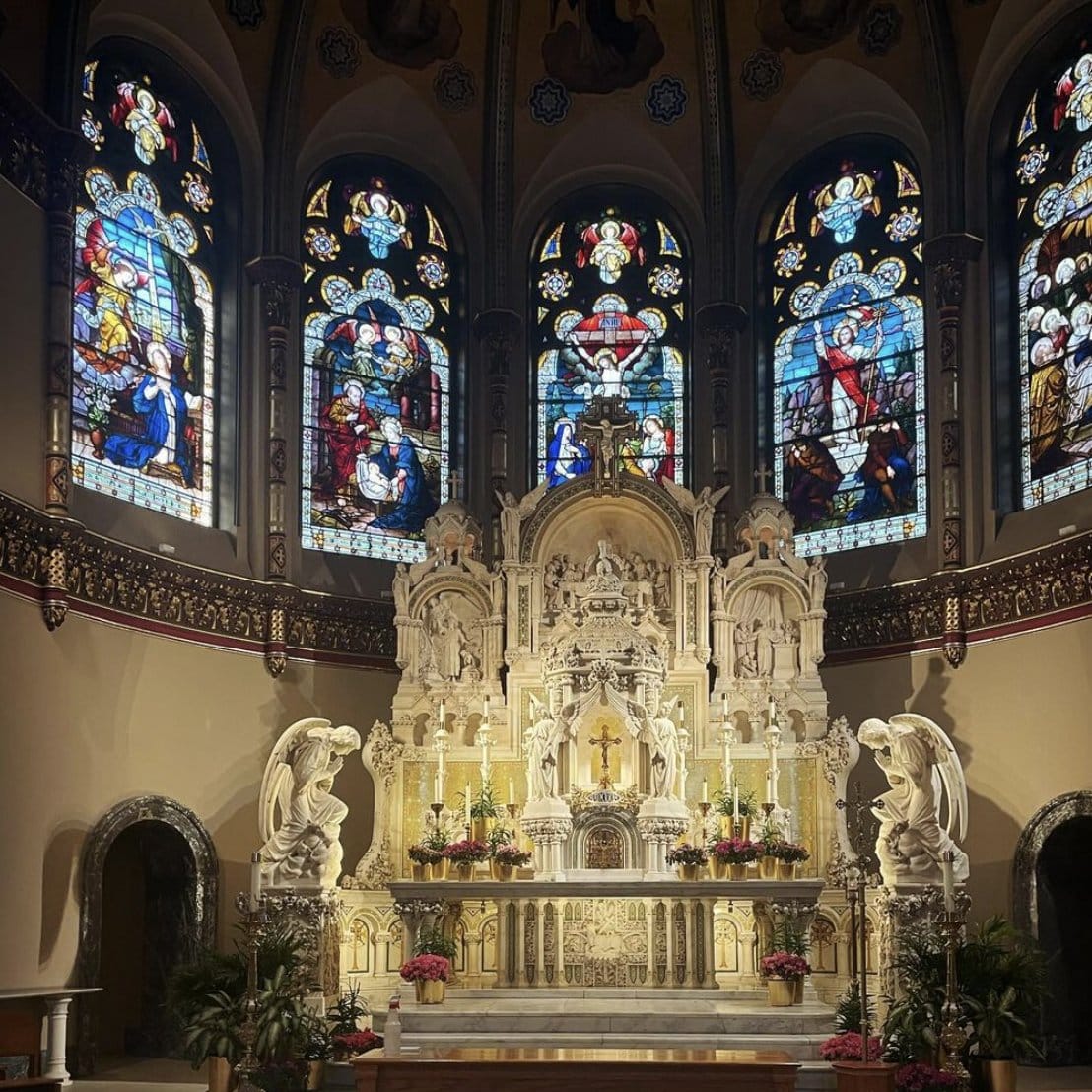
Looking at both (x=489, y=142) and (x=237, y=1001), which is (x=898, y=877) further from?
(x=489, y=142)

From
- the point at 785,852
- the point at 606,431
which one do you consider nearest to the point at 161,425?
the point at 606,431

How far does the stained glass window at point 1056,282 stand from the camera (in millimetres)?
22844

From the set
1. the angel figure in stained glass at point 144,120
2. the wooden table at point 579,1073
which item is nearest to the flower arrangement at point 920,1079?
the wooden table at point 579,1073

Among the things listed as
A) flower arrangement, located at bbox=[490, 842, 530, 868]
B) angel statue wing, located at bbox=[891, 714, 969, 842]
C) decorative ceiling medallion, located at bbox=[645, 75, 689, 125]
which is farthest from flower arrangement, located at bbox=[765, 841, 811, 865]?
decorative ceiling medallion, located at bbox=[645, 75, 689, 125]

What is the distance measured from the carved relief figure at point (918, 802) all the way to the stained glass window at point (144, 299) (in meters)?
9.64

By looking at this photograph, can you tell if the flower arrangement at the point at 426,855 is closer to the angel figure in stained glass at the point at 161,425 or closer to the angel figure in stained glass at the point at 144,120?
the angel figure in stained glass at the point at 161,425

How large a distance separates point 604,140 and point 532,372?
3659mm

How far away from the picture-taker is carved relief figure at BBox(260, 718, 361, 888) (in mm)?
21109

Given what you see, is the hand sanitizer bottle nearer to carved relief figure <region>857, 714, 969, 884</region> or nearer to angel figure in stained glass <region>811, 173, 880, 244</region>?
carved relief figure <region>857, 714, 969, 884</region>

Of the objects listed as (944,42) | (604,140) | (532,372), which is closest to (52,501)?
(532,372)

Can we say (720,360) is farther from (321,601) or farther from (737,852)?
(737,852)

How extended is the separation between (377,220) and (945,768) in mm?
12122

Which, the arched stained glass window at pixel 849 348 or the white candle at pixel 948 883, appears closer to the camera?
the white candle at pixel 948 883

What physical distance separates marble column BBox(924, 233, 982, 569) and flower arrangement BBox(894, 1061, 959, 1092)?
8.06 meters
